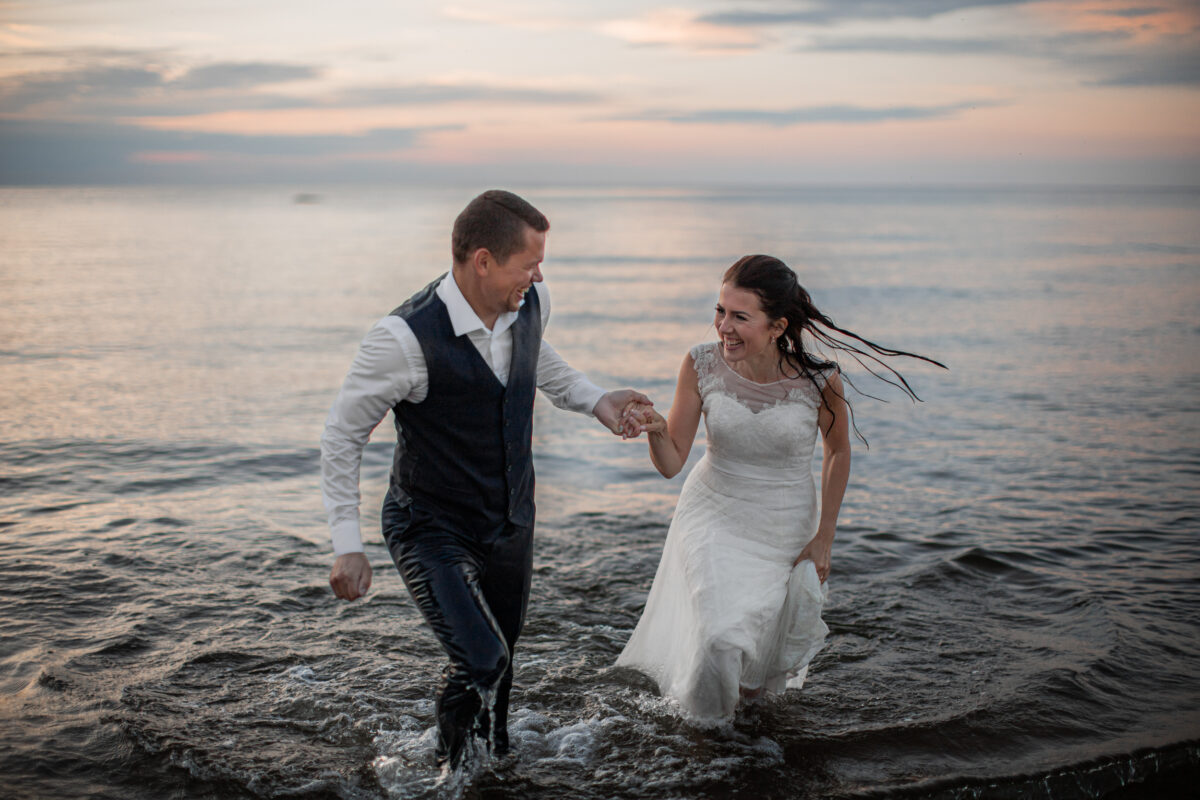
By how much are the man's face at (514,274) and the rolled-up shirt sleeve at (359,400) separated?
1.31 ft

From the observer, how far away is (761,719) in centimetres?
537

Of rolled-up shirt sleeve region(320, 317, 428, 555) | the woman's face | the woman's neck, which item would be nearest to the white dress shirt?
rolled-up shirt sleeve region(320, 317, 428, 555)

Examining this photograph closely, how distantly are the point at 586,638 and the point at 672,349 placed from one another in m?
13.1

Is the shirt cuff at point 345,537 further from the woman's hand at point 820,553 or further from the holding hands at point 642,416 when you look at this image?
the woman's hand at point 820,553

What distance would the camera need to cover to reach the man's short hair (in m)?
4.06

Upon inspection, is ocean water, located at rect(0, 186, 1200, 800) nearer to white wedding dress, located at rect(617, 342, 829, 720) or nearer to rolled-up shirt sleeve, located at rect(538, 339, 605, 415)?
white wedding dress, located at rect(617, 342, 829, 720)

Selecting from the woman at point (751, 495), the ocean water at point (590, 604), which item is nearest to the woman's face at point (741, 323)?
the woman at point (751, 495)

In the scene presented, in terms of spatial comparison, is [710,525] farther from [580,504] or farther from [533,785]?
[580,504]

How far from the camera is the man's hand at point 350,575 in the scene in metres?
3.90

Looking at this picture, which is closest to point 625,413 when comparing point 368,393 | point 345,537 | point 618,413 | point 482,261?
point 618,413

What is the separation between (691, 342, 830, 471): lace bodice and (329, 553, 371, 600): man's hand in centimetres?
195

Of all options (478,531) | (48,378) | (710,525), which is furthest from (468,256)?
(48,378)

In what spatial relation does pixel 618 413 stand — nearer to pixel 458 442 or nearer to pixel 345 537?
pixel 458 442

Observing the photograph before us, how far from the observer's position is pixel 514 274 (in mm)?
4105
